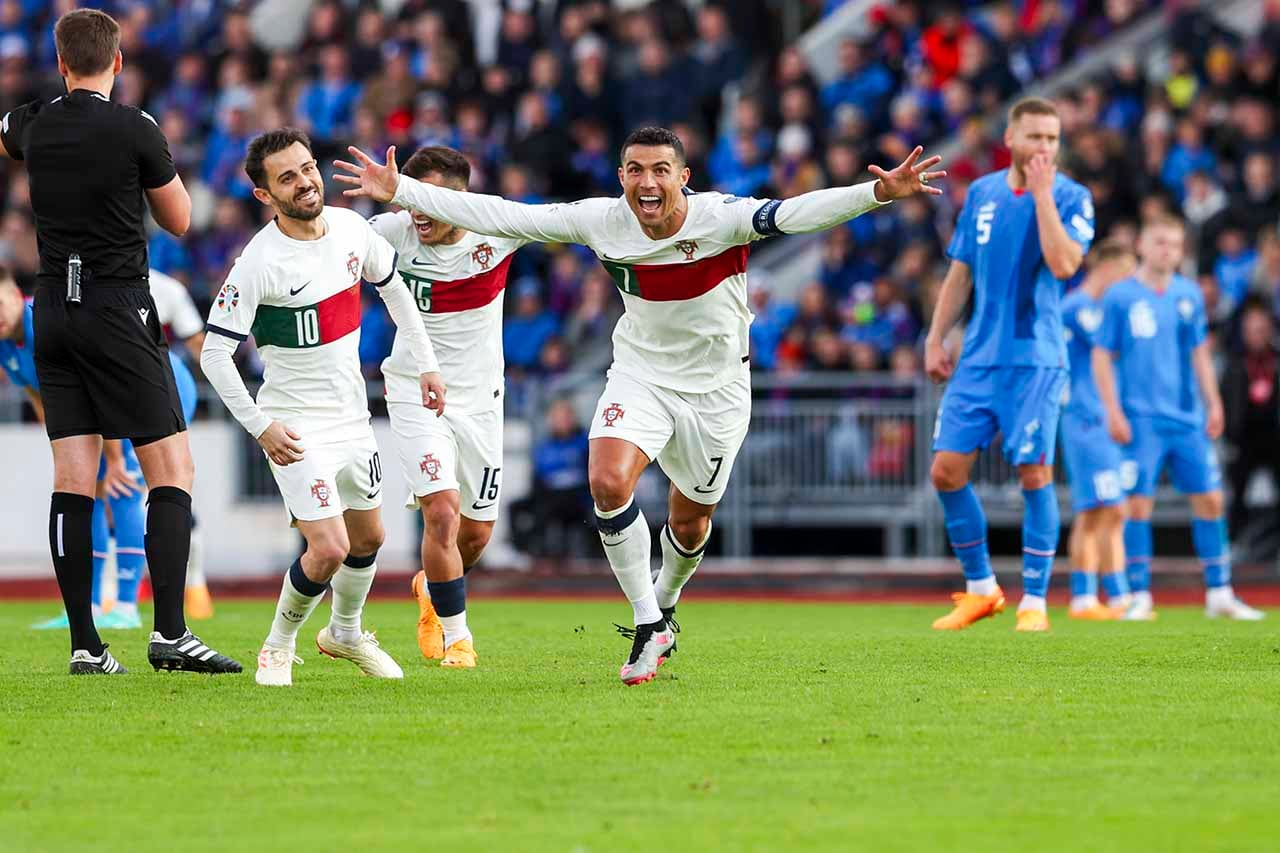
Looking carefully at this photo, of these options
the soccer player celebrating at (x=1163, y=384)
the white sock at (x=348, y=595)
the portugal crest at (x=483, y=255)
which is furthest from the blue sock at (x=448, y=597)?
the soccer player celebrating at (x=1163, y=384)

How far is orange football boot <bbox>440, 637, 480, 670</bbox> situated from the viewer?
9.01m

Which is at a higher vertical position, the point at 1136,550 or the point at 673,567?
the point at 673,567

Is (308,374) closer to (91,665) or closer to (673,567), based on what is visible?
(91,665)

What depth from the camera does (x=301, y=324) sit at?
27.0ft

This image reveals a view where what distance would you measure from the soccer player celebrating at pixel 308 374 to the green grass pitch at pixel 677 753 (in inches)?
16.2

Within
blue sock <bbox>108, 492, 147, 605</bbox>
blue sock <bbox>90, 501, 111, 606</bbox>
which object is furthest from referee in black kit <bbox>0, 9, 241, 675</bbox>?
blue sock <bbox>90, 501, 111, 606</bbox>

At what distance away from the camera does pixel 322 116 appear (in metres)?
22.7

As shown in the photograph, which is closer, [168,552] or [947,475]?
[168,552]

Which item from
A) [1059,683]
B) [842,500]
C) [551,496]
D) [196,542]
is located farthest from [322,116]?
[1059,683]

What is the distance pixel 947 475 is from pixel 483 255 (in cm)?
292

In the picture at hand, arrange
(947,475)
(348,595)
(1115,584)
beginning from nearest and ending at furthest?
(348,595)
(947,475)
(1115,584)

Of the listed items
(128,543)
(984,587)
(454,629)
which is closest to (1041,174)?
(984,587)

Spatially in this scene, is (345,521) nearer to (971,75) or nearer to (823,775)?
(823,775)

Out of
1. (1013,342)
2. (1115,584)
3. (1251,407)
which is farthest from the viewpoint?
(1251,407)
